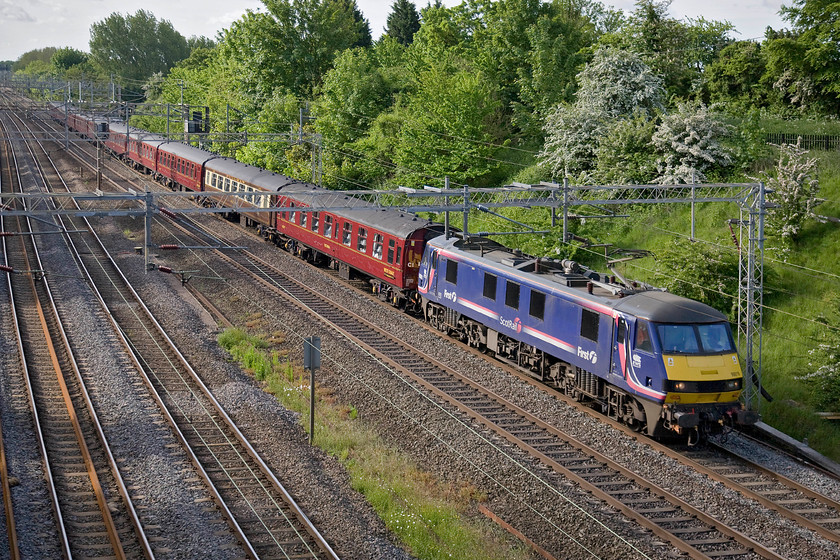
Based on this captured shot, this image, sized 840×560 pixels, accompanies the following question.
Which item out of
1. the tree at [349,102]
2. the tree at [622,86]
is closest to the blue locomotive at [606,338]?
the tree at [622,86]

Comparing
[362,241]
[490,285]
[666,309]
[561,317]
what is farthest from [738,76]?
[666,309]

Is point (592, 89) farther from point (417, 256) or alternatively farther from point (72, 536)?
point (72, 536)

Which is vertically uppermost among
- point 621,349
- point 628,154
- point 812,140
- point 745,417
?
point 812,140

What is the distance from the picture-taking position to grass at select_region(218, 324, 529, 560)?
1265cm

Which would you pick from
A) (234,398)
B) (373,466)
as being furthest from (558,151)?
(373,466)

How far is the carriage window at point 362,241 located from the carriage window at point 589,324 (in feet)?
39.7

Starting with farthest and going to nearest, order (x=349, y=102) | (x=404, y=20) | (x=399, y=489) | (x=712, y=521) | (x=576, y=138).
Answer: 1. (x=404, y=20)
2. (x=349, y=102)
3. (x=576, y=138)
4. (x=399, y=489)
5. (x=712, y=521)

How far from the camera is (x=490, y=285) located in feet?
71.7

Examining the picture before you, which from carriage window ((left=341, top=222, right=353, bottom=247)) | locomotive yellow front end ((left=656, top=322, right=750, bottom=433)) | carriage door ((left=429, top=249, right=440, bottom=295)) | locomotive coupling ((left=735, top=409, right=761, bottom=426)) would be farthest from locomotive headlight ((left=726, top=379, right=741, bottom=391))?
carriage window ((left=341, top=222, right=353, bottom=247))

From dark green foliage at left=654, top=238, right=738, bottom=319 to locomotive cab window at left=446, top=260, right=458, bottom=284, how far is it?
20.7 feet

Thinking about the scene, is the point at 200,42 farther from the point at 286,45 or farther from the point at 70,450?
the point at 70,450

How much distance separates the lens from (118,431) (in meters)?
17.5

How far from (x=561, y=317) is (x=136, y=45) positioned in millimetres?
146051

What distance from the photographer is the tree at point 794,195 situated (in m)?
26.8
